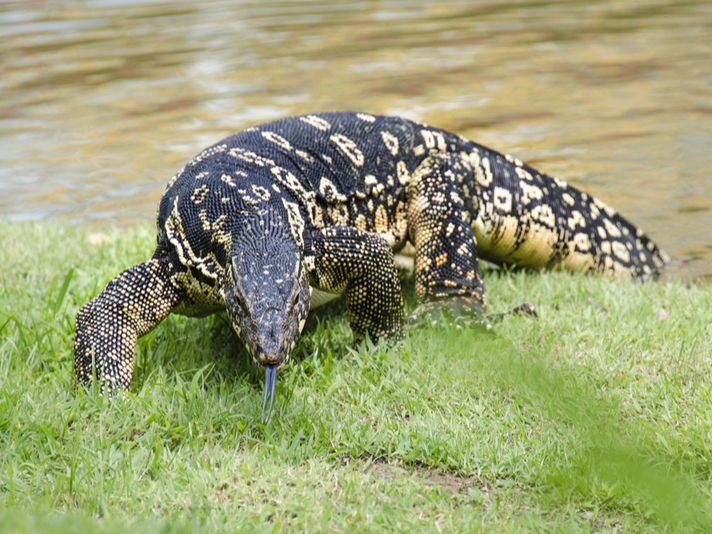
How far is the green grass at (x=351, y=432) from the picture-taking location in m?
2.29

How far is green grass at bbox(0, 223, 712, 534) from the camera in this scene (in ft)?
7.52

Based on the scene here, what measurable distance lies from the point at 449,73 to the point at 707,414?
1075 cm

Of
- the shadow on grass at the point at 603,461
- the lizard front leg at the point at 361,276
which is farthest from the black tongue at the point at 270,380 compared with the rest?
the lizard front leg at the point at 361,276

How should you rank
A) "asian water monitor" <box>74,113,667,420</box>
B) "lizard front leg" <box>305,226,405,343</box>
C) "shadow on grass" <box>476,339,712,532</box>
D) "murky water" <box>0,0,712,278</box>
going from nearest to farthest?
"shadow on grass" <box>476,339,712,532</box>
"asian water monitor" <box>74,113,667,420</box>
"lizard front leg" <box>305,226,405,343</box>
"murky water" <box>0,0,712,278</box>

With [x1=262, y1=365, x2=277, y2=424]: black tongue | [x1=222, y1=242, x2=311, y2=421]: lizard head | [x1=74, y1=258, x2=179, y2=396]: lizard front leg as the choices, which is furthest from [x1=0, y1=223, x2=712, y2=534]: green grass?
[x1=222, y1=242, x2=311, y2=421]: lizard head

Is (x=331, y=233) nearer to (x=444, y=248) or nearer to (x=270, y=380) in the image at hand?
(x=444, y=248)

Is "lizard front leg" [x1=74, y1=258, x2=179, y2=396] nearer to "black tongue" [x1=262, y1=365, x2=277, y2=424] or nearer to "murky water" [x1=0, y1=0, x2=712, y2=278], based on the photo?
"black tongue" [x1=262, y1=365, x2=277, y2=424]

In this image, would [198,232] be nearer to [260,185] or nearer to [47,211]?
[260,185]

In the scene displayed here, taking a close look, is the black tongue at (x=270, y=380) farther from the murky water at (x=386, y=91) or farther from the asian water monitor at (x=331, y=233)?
the murky water at (x=386, y=91)

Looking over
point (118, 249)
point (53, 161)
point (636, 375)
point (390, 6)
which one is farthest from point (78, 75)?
point (636, 375)

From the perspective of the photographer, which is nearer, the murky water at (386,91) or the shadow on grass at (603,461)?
the shadow on grass at (603,461)

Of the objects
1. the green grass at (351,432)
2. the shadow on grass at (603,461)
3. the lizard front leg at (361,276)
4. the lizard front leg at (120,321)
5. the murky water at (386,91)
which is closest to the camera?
the shadow on grass at (603,461)

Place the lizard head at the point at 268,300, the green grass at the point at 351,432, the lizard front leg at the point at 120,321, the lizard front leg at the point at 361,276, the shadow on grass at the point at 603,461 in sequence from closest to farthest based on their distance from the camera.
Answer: the shadow on grass at the point at 603,461
the green grass at the point at 351,432
the lizard head at the point at 268,300
the lizard front leg at the point at 120,321
the lizard front leg at the point at 361,276

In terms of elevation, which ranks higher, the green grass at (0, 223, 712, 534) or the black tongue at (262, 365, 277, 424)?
the black tongue at (262, 365, 277, 424)
